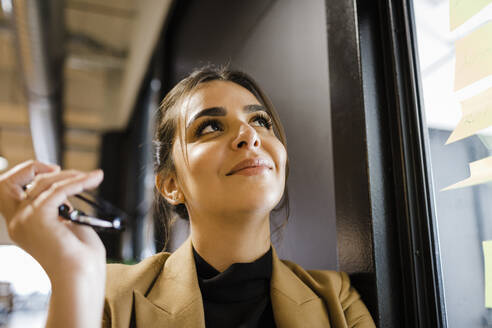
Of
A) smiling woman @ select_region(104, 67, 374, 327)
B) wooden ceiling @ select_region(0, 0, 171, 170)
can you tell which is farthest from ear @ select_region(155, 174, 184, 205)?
wooden ceiling @ select_region(0, 0, 171, 170)

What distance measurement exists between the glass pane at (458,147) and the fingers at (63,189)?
2.48 ft

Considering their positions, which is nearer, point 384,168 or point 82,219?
point 82,219

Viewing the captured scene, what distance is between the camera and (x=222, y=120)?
96 cm

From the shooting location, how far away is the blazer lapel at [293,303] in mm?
925

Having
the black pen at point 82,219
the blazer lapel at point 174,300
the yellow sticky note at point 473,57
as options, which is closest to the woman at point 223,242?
the blazer lapel at point 174,300

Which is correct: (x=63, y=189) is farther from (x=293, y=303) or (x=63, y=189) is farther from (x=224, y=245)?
(x=293, y=303)

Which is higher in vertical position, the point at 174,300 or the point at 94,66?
the point at 94,66

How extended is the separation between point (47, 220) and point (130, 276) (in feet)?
1.06

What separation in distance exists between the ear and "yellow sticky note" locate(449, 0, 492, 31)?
2.43 feet

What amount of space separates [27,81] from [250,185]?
368 centimetres

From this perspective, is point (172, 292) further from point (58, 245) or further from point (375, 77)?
point (375, 77)

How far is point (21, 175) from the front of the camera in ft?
2.28

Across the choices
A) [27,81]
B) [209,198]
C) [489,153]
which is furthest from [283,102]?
[27,81]

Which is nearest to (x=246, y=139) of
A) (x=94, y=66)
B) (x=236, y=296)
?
(x=236, y=296)
